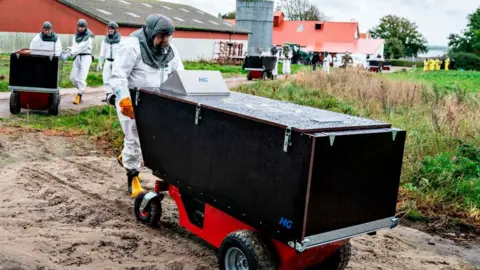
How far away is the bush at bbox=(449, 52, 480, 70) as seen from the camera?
217 feet

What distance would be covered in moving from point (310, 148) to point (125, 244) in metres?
2.22

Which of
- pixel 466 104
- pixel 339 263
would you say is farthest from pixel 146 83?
pixel 466 104

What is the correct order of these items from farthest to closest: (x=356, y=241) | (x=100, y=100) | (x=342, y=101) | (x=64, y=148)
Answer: (x=100, y=100) < (x=342, y=101) < (x=64, y=148) < (x=356, y=241)

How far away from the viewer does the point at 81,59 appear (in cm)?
1388

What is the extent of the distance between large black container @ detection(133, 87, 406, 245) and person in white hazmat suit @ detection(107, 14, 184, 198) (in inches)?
54.4

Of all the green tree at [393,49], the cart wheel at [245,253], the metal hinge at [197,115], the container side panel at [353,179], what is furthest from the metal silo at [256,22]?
the container side panel at [353,179]

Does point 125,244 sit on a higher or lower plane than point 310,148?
lower

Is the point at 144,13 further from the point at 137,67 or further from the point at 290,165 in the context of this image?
the point at 290,165

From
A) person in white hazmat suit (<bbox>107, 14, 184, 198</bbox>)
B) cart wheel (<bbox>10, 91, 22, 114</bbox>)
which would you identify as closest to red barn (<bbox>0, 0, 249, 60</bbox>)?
cart wheel (<bbox>10, 91, 22, 114</bbox>)

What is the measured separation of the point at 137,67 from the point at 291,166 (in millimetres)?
3050

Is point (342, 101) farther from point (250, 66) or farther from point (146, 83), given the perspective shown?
point (250, 66)

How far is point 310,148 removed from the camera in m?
3.66

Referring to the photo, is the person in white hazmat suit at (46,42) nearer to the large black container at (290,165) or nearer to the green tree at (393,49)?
the large black container at (290,165)

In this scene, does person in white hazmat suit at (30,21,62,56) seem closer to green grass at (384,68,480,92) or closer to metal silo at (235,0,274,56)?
green grass at (384,68,480,92)
